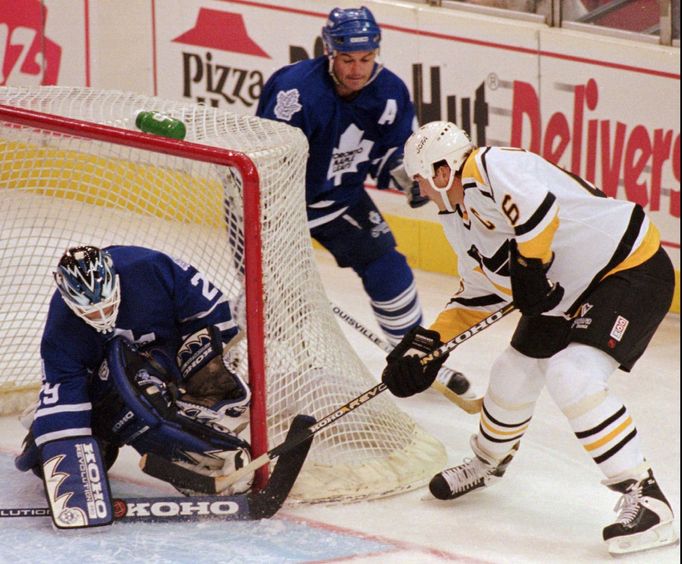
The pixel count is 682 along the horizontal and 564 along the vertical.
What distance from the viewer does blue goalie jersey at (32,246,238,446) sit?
325 centimetres

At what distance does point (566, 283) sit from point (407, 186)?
0.93m

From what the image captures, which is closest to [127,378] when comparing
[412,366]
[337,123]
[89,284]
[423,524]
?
[89,284]

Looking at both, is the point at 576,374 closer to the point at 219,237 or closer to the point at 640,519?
the point at 640,519

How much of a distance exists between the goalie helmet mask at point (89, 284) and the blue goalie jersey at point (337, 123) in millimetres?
950

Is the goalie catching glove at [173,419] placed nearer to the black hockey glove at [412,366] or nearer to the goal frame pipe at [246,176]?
the goal frame pipe at [246,176]

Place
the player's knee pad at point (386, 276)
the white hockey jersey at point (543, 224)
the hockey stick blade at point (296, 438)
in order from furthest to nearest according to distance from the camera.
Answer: the player's knee pad at point (386, 276) < the hockey stick blade at point (296, 438) < the white hockey jersey at point (543, 224)

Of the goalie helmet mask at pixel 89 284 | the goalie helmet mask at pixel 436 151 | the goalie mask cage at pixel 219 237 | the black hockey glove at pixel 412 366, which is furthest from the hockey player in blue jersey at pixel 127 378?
the goalie helmet mask at pixel 436 151

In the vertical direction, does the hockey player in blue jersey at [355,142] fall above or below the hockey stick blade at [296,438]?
above

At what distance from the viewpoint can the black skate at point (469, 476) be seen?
3469 millimetres

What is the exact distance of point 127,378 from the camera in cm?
325

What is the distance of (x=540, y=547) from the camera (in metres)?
3.26

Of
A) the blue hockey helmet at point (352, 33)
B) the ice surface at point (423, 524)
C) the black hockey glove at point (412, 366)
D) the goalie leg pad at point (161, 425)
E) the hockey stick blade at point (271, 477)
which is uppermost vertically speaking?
the blue hockey helmet at point (352, 33)

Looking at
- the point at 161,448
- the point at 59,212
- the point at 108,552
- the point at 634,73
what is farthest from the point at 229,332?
the point at 634,73

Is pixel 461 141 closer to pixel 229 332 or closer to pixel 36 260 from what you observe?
pixel 229 332
